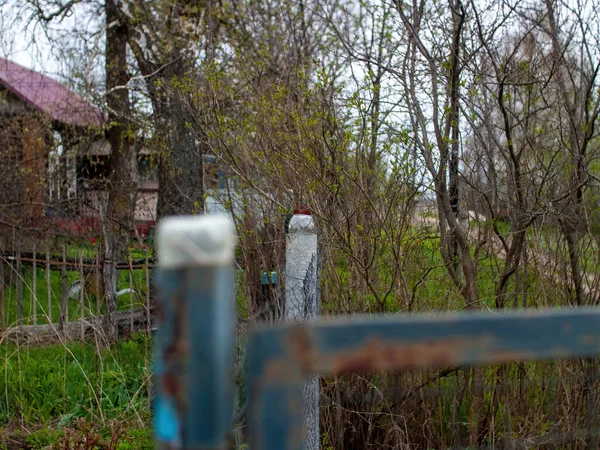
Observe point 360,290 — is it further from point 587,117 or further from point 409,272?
point 587,117

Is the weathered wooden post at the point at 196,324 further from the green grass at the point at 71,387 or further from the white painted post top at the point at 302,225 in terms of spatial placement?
the green grass at the point at 71,387

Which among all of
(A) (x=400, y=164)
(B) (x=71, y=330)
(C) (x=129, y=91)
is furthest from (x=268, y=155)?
(C) (x=129, y=91)

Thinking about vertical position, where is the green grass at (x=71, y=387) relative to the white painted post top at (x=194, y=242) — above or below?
below

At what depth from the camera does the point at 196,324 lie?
774mm

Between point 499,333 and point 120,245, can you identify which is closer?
point 499,333

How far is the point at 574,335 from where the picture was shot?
3.26ft

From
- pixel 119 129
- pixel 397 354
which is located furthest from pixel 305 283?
pixel 119 129

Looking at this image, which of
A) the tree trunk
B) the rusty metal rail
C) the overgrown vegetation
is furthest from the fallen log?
the rusty metal rail

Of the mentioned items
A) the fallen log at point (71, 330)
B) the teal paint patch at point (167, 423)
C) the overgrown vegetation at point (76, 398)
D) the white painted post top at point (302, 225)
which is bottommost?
the overgrown vegetation at point (76, 398)

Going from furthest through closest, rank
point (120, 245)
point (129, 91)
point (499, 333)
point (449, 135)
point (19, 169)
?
point (129, 91) < point (19, 169) < point (120, 245) < point (449, 135) < point (499, 333)

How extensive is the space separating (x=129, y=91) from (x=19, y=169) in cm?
286

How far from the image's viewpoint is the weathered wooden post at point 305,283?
12.8 ft

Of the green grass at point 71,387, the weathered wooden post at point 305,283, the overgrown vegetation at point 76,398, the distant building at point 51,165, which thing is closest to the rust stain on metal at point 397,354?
the weathered wooden post at point 305,283

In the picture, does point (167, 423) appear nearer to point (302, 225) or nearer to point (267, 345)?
point (267, 345)
